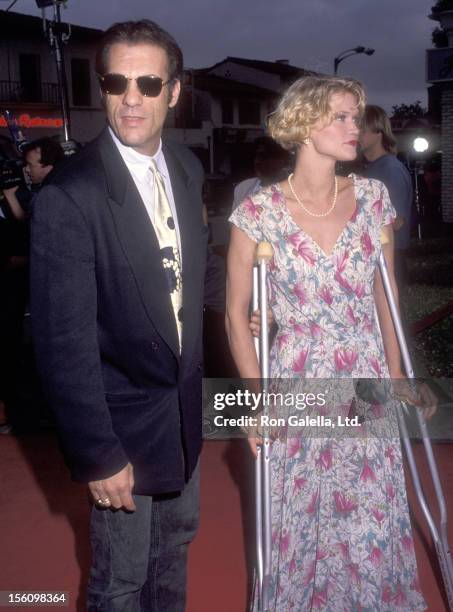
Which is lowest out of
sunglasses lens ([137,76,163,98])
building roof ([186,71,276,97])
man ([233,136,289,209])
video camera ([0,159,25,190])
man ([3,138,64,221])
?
sunglasses lens ([137,76,163,98])

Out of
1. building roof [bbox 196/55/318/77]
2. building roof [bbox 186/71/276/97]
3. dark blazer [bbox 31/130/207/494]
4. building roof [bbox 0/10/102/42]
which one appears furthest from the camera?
building roof [bbox 196/55/318/77]

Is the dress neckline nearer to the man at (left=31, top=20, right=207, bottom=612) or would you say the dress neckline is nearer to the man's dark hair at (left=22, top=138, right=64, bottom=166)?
the man at (left=31, top=20, right=207, bottom=612)

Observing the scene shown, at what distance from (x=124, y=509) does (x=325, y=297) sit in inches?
46.0

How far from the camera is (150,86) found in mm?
2535

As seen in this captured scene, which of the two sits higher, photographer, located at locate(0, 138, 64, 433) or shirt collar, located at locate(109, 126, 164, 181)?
photographer, located at locate(0, 138, 64, 433)

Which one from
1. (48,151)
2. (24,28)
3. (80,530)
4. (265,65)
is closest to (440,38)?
(24,28)

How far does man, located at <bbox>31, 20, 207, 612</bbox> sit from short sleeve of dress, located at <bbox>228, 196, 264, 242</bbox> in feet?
1.50

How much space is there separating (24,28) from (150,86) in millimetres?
39862

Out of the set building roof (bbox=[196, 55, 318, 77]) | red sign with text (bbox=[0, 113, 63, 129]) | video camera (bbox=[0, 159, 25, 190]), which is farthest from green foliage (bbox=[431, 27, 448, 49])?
video camera (bbox=[0, 159, 25, 190])

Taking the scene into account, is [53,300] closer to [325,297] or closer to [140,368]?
[140,368]

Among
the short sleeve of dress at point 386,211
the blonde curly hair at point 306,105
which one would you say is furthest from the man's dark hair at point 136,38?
the short sleeve of dress at point 386,211

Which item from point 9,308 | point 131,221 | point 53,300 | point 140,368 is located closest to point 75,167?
point 131,221

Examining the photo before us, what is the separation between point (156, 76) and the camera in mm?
2559

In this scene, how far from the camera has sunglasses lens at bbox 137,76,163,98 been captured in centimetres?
251
